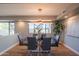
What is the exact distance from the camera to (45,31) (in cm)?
533

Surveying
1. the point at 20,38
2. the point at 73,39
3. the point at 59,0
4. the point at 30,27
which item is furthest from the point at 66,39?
the point at 59,0

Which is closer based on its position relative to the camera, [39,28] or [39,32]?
[39,28]

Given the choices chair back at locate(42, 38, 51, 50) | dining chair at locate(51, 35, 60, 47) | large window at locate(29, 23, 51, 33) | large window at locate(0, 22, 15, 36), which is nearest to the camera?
large window at locate(0, 22, 15, 36)

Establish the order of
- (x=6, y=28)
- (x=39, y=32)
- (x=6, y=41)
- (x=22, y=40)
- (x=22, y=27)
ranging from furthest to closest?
(x=22, y=40) → (x=39, y=32) → (x=6, y=41) → (x=22, y=27) → (x=6, y=28)

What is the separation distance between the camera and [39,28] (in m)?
5.48

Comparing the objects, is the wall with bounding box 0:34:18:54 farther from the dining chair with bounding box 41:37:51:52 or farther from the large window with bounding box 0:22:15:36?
the dining chair with bounding box 41:37:51:52

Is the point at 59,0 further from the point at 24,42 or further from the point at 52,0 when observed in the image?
the point at 24,42

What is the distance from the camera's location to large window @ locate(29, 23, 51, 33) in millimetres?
5271

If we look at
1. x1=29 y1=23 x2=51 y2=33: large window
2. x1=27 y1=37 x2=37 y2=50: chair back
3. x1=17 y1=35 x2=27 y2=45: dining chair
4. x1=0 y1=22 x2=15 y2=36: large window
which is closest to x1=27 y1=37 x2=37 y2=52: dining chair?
x1=27 y1=37 x2=37 y2=50: chair back

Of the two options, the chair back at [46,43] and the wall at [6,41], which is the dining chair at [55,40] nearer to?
the chair back at [46,43]

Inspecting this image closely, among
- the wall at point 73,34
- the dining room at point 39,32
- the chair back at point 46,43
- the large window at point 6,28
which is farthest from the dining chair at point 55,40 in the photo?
the large window at point 6,28

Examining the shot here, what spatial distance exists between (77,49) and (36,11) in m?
2.11

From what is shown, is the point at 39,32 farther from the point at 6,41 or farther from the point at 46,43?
the point at 6,41

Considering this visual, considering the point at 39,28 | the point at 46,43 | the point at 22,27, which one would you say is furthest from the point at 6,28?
the point at 46,43
